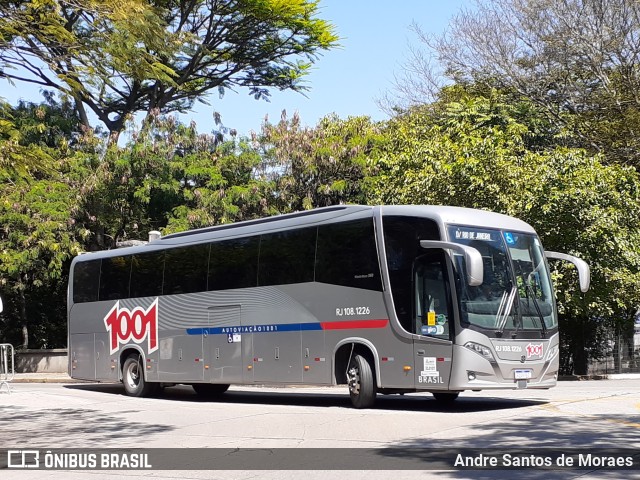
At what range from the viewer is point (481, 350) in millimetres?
15352

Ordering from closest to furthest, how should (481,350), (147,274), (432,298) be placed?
(481,350) → (432,298) → (147,274)

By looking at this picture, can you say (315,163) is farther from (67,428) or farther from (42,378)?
(67,428)

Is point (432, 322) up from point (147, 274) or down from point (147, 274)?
down

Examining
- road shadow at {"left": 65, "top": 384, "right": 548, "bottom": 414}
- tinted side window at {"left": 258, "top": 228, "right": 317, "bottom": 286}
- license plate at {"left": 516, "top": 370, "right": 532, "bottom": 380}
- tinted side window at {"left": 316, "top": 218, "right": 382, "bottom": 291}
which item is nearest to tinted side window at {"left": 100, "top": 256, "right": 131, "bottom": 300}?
road shadow at {"left": 65, "top": 384, "right": 548, "bottom": 414}

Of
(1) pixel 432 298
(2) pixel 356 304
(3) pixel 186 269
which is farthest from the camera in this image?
(3) pixel 186 269

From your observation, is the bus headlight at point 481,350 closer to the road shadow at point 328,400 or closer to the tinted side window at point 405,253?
the road shadow at point 328,400

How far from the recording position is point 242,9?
38.7 m

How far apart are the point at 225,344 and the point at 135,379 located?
12.7ft

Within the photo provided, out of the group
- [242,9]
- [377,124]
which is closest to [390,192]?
[377,124]

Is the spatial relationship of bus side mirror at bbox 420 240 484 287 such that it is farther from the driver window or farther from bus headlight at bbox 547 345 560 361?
bus headlight at bbox 547 345 560 361

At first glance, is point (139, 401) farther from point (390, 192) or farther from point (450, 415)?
point (390, 192)

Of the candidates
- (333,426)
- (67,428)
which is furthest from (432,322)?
(67,428)

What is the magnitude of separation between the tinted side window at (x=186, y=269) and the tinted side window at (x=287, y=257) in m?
2.02

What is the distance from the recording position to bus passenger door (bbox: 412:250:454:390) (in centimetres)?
1552
